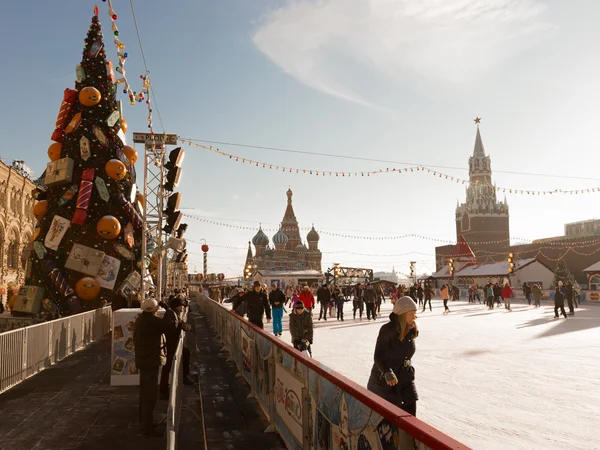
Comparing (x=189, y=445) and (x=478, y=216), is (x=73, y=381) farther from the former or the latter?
(x=478, y=216)

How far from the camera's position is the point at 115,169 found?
19.0 metres

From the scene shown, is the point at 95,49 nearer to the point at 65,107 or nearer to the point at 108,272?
the point at 65,107

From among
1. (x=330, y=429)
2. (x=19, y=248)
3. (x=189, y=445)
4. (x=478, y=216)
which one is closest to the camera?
(x=330, y=429)

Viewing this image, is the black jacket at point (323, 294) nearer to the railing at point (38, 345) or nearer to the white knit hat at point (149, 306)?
the railing at point (38, 345)

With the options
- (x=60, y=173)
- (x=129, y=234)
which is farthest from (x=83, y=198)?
(x=129, y=234)

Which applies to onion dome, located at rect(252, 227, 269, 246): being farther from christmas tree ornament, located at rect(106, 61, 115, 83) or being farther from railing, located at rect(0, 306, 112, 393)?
railing, located at rect(0, 306, 112, 393)

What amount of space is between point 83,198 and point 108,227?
1.43 meters

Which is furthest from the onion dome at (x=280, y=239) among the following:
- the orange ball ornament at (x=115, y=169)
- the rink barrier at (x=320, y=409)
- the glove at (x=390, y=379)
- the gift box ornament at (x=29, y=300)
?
the glove at (x=390, y=379)

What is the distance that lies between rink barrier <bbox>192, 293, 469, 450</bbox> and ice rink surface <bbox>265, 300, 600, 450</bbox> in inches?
72.5

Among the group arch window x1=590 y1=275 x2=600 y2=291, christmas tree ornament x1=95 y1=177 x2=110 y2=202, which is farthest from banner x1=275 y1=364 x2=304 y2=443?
arch window x1=590 y1=275 x2=600 y2=291

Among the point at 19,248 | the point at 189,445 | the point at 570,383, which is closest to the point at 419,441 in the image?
the point at 189,445

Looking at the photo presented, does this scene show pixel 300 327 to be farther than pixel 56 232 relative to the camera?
No

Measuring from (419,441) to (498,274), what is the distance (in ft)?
177

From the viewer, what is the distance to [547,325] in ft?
60.2
